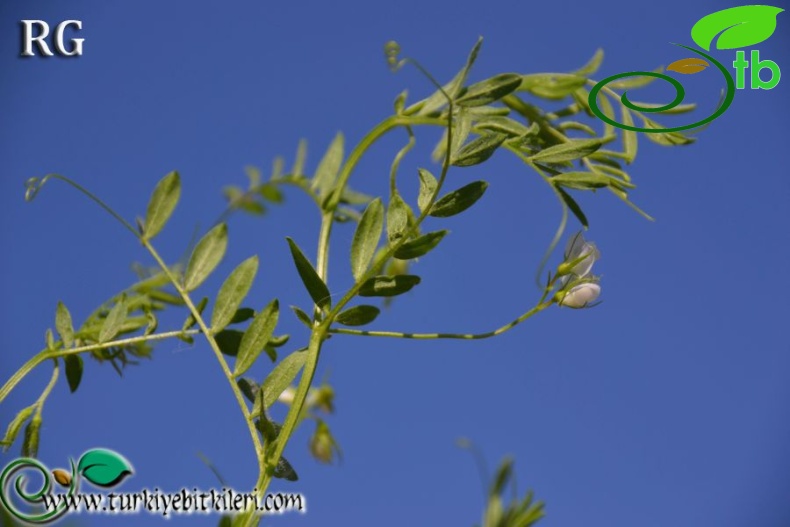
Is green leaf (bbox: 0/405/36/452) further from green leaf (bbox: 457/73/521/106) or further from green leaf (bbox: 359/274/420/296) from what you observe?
green leaf (bbox: 457/73/521/106)

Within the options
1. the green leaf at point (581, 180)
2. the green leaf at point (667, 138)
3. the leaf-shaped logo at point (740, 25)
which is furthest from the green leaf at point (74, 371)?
the leaf-shaped logo at point (740, 25)

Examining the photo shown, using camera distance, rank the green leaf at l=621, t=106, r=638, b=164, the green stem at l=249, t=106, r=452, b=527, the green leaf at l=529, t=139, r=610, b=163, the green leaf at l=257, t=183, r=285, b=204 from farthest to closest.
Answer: the green leaf at l=257, t=183, r=285, b=204, the green leaf at l=621, t=106, r=638, b=164, the green leaf at l=529, t=139, r=610, b=163, the green stem at l=249, t=106, r=452, b=527

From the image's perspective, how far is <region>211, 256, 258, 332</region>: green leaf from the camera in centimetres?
74

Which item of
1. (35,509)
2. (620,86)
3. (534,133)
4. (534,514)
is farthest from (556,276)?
(35,509)

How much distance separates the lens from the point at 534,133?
28.9 inches

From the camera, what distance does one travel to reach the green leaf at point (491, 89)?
696 mm

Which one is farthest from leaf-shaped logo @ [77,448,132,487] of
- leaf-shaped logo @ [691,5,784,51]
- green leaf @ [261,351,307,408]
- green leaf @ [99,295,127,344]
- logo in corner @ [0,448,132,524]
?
leaf-shaped logo @ [691,5,784,51]

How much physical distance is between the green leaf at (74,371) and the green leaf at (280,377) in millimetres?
265

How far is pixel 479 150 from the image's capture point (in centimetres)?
67

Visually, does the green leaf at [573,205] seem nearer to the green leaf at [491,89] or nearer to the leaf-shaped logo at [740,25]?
the green leaf at [491,89]

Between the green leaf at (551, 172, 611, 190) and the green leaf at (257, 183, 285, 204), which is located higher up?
the green leaf at (257, 183, 285, 204)

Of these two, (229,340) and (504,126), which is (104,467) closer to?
(229,340)

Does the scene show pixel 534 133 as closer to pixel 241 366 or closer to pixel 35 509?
pixel 241 366

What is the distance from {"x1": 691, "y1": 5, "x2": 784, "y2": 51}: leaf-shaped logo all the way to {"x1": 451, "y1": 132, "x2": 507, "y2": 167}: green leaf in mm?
644
